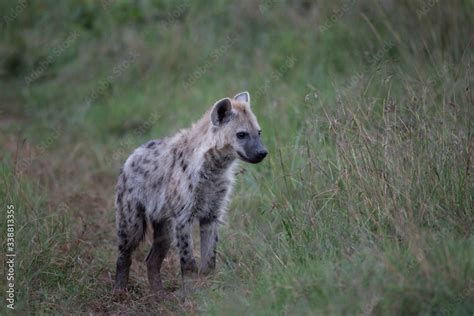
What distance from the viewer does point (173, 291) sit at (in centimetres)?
545

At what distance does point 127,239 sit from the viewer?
214 inches

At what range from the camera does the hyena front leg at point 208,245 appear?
201 inches

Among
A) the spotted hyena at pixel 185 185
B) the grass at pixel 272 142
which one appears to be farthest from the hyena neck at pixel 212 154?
the grass at pixel 272 142

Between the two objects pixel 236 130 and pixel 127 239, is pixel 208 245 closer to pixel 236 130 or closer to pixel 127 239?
pixel 127 239

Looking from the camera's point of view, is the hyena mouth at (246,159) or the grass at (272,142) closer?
the grass at (272,142)

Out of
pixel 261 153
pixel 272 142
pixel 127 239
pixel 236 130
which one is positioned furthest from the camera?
pixel 272 142

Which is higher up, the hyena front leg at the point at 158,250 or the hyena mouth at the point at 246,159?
the hyena mouth at the point at 246,159

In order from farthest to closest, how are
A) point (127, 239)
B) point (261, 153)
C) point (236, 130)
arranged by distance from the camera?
point (127, 239)
point (236, 130)
point (261, 153)

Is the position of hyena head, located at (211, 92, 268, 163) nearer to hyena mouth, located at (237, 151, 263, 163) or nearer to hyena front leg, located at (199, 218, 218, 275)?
hyena mouth, located at (237, 151, 263, 163)

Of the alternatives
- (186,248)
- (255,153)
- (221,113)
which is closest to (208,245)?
(186,248)

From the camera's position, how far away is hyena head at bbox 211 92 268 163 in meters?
5.07

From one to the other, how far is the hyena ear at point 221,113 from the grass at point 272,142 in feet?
2.21

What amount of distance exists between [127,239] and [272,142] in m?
1.92

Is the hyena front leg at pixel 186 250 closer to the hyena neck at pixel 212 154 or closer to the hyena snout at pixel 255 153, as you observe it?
the hyena neck at pixel 212 154
